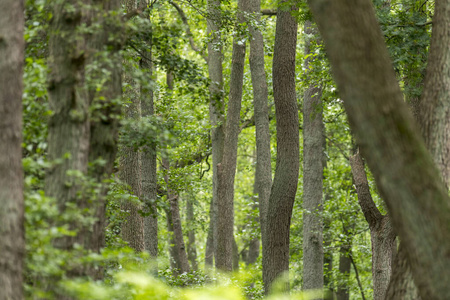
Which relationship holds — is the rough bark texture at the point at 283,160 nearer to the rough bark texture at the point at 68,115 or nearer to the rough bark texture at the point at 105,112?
the rough bark texture at the point at 105,112

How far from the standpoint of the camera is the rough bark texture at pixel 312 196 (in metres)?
13.8

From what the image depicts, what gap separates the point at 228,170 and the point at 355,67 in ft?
27.0

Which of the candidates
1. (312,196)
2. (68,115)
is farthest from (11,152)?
(312,196)

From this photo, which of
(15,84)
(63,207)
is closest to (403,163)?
(63,207)

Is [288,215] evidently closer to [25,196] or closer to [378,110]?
[378,110]

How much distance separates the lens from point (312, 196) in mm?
14766

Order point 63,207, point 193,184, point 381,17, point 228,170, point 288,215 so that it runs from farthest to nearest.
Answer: point 193,184 → point 228,170 → point 288,215 → point 381,17 → point 63,207

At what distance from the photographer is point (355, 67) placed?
15.0 feet

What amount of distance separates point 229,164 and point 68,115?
819cm

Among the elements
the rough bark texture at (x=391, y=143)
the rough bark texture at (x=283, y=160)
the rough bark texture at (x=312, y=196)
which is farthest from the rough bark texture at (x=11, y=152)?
the rough bark texture at (x=312, y=196)

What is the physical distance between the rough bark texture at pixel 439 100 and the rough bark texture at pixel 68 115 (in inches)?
119

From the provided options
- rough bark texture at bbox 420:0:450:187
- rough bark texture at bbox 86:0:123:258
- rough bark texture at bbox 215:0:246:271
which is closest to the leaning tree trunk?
rough bark texture at bbox 215:0:246:271

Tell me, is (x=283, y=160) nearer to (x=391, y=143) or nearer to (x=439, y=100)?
(x=439, y=100)


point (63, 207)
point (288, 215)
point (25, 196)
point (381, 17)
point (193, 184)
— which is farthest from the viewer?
point (193, 184)
